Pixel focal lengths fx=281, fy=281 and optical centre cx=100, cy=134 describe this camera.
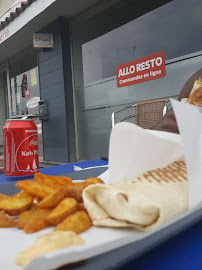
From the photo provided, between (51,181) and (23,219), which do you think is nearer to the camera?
(23,219)

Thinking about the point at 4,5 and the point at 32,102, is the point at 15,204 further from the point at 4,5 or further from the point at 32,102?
the point at 4,5

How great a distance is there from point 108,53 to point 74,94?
1196mm

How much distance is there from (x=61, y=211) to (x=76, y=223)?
0.06m

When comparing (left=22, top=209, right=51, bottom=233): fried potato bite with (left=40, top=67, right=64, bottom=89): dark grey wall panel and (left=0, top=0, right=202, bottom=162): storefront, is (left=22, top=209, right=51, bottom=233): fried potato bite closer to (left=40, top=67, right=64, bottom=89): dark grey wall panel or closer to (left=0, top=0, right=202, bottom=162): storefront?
(left=0, top=0, right=202, bottom=162): storefront

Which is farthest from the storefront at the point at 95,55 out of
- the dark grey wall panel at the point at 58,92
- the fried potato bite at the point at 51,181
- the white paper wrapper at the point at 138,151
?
the fried potato bite at the point at 51,181

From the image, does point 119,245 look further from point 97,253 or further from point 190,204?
point 190,204

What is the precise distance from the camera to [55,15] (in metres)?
5.72

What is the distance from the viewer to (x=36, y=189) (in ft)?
2.45

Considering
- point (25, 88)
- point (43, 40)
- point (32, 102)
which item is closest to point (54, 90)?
point (43, 40)

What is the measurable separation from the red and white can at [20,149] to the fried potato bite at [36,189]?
497 millimetres

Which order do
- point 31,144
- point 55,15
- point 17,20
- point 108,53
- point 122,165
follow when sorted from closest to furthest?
point 122,165
point 31,144
point 108,53
point 55,15
point 17,20

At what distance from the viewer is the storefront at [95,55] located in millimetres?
4012

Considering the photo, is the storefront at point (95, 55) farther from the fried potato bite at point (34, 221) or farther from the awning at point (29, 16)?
the fried potato bite at point (34, 221)

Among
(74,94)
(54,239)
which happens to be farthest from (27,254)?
(74,94)
